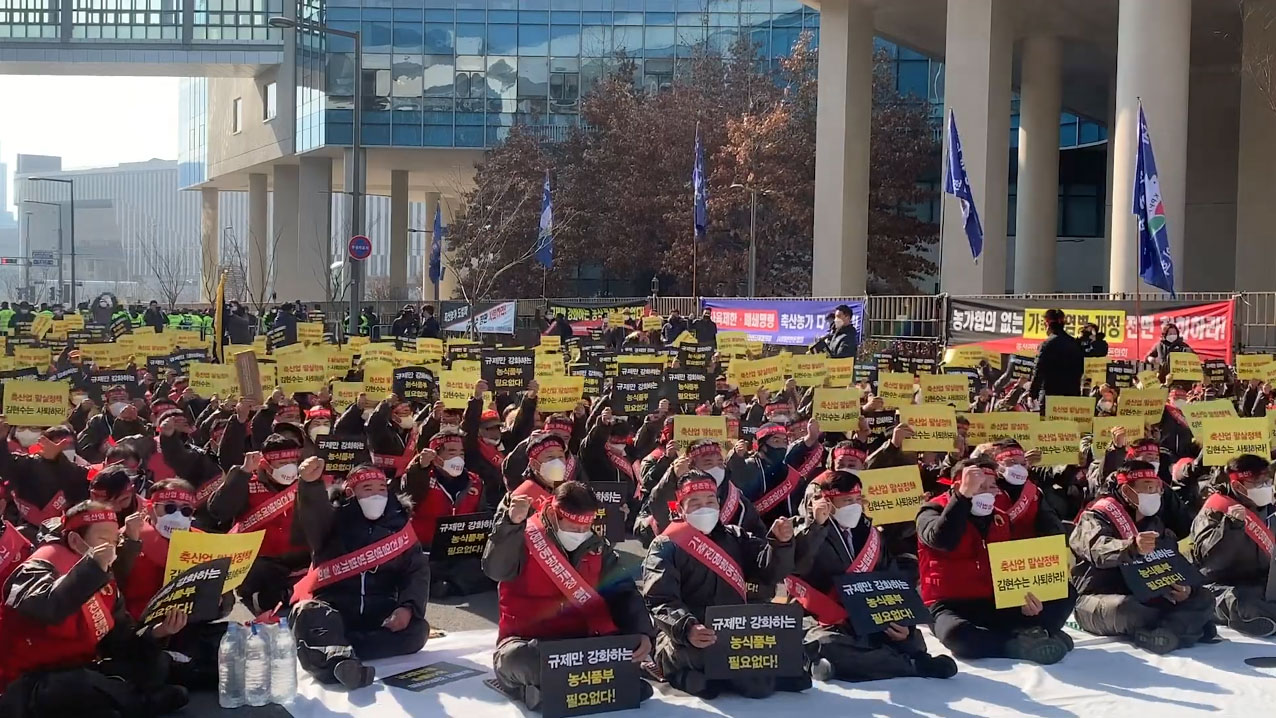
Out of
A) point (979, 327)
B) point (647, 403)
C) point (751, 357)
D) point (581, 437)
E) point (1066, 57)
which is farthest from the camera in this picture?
point (1066, 57)

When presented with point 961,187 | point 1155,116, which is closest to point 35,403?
point 1155,116

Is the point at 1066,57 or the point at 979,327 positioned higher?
the point at 1066,57

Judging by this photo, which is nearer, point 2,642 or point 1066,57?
point 2,642

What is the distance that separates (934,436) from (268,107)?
188ft

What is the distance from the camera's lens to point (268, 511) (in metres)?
9.75

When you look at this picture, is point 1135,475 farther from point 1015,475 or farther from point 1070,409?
point 1070,409

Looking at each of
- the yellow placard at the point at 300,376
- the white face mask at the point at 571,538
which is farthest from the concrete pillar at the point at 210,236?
the white face mask at the point at 571,538

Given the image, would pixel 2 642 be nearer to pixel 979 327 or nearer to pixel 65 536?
pixel 65 536

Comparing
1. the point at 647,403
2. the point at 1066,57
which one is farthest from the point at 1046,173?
the point at 647,403

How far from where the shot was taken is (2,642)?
7.05 meters

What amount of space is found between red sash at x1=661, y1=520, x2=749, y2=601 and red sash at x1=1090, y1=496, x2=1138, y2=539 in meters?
2.81

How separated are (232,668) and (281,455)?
232 cm

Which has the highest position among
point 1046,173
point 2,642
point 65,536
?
point 1046,173

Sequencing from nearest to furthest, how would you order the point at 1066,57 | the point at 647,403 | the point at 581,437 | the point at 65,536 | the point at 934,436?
the point at 65,536
the point at 934,436
the point at 581,437
the point at 647,403
the point at 1066,57
